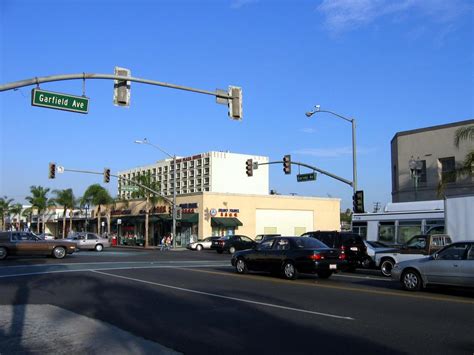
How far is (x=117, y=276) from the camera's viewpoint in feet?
62.1

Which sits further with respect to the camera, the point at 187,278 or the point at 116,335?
the point at 187,278

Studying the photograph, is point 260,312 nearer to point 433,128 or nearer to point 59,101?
point 59,101

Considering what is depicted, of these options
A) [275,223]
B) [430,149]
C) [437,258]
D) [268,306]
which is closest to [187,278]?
[268,306]

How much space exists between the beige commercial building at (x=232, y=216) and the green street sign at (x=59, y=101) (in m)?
41.3

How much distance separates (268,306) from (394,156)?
129 feet

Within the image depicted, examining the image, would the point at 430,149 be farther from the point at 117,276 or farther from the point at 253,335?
the point at 253,335

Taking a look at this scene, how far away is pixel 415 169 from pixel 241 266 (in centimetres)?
2510

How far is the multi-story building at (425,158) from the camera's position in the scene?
41219 mm

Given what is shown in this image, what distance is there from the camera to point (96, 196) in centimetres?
7081

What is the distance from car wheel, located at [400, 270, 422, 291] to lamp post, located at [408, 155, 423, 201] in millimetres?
27448

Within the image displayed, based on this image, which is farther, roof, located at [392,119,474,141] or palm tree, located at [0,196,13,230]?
palm tree, located at [0,196,13,230]

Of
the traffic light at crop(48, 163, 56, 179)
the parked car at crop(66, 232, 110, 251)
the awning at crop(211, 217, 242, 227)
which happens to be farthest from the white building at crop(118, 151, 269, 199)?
the traffic light at crop(48, 163, 56, 179)

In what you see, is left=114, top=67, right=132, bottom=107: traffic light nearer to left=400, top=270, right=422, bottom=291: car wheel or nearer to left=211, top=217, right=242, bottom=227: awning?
left=400, top=270, right=422, bottom=291: car wheel

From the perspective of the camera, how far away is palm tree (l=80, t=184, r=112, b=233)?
70688 mm
